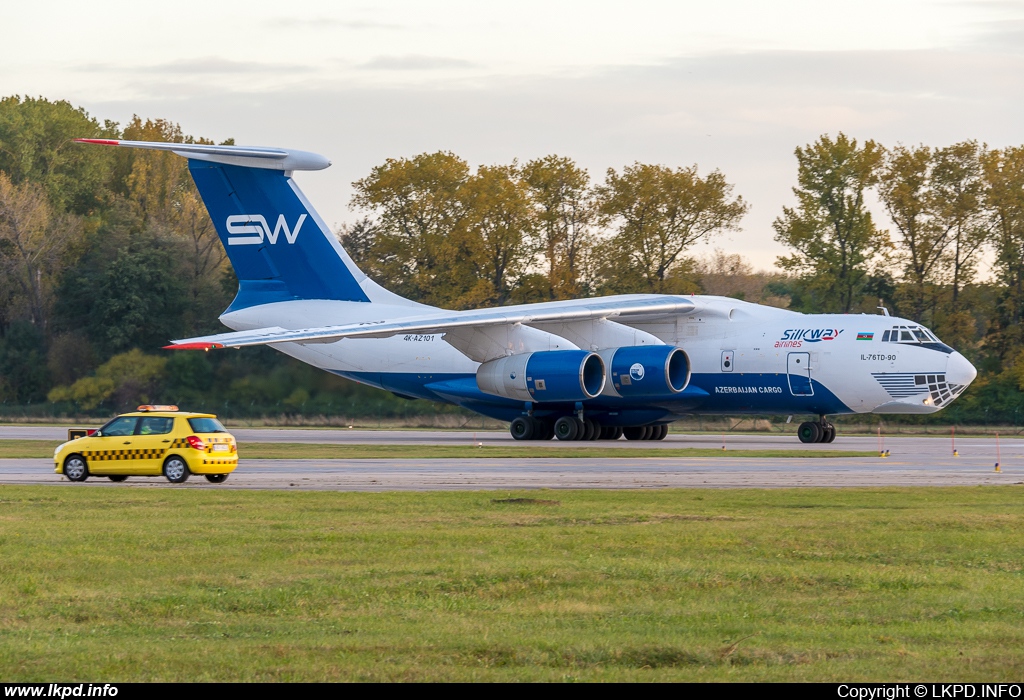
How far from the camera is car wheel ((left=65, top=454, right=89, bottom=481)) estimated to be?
21203 mm

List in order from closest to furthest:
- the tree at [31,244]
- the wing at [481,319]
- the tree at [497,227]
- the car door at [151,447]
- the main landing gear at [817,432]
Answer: the car door at [151,447] → the wing at [481,319] → the main landing gear at [817,432] → the tree at [31,244] → the tree at [497,227]

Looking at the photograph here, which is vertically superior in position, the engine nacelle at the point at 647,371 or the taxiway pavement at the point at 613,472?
the engine nacelle at the point at 647,371

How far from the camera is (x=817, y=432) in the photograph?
3531cm

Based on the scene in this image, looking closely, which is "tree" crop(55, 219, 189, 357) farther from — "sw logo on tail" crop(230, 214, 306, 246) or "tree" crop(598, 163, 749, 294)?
"tree" crop(598, 163, 749, 294)

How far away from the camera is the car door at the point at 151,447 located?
2106 centimetres

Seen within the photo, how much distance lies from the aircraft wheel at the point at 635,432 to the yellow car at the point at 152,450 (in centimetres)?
1906

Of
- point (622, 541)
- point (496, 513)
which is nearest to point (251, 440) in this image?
point (496, 513)

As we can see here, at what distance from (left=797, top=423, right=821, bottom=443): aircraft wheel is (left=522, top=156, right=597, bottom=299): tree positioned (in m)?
26.3

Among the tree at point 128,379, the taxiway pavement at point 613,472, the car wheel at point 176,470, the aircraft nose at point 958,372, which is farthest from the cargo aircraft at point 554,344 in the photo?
the car wheel at point 176,470

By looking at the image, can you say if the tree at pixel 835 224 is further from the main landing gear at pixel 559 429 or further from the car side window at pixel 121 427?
the car side window at pixel 121 427

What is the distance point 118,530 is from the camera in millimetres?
13828

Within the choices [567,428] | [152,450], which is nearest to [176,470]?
[152,450]

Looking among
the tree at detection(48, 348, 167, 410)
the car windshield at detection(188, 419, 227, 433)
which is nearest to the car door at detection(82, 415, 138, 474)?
the car windshield at detection(188, 419, 227, 433)

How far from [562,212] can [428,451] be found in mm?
33155
